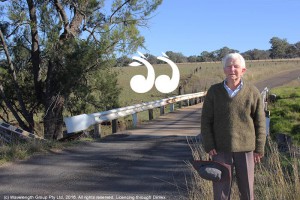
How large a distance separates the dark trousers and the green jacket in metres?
0.08

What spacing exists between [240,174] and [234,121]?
570mm

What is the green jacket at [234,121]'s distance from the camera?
14.1 feet

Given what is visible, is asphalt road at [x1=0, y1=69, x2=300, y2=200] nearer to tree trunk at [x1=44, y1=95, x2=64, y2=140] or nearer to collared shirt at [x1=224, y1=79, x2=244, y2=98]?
collared shirt at [x1=224, y1=79, x2=244, y2=98]

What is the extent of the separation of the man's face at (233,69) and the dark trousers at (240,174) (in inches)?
30.6

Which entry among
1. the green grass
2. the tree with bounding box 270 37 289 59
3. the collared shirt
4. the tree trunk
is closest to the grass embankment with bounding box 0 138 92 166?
the collared shirt

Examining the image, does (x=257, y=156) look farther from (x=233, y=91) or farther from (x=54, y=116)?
(x=54, y=116)

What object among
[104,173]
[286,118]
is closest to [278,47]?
[286,118]

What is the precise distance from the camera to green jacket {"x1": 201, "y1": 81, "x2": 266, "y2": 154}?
14.1 ft

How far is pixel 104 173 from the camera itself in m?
7.16

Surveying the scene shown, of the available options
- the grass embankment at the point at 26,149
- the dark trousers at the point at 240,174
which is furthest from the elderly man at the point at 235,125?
the grass embankment at the point at 26,149

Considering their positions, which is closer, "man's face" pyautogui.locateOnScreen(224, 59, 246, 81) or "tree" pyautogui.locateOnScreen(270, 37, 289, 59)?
"man's face" pyautogui.locateOnScreen(224, 59, 246, 81)

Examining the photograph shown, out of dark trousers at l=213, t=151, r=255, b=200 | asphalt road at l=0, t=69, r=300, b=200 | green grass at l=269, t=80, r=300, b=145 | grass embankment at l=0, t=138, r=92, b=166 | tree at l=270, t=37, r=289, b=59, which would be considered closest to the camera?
dark trousers at l=213, t=151, r=255, b=200

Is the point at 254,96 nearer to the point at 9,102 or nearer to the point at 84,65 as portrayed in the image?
the point at 84,65

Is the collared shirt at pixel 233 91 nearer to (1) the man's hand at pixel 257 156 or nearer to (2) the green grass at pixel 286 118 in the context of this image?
(1) the man's hand at pixel 257 156
